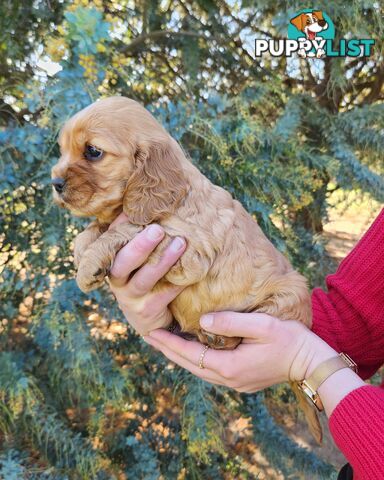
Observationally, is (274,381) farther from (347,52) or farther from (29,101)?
(347,52)

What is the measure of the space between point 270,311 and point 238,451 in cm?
235

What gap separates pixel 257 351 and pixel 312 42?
2213mm

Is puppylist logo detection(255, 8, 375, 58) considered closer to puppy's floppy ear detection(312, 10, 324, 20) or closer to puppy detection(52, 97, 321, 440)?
puppy's floppy ear detection(312, 10, 324, 20)

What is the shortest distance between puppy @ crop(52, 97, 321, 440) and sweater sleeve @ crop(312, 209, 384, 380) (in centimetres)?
27

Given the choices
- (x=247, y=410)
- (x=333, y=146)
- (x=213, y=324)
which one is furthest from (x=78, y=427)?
(x=333, y=146)

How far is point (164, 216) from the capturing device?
5.37ft

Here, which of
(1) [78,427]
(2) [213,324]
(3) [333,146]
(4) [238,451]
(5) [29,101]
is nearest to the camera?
(2) [213,324]

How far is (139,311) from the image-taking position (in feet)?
5.64

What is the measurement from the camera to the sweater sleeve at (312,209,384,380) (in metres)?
1.85

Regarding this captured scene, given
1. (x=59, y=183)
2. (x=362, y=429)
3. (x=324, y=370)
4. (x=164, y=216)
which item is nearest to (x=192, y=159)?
(x=164, y=216)

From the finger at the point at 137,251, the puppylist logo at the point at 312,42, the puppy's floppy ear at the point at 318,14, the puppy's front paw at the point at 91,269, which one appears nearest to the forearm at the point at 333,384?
the finger at the point at 137,251

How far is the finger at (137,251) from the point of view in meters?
1.54

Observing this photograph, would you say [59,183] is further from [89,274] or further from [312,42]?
[312,42]

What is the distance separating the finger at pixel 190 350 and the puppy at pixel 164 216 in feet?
0.17
